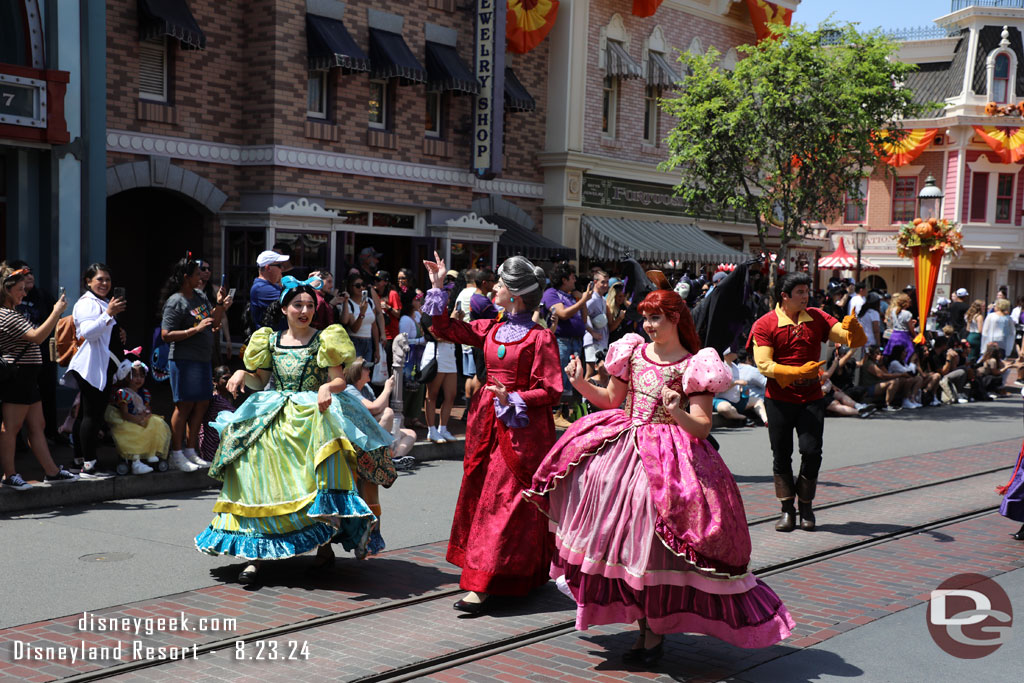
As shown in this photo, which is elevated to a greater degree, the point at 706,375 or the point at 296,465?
the point at 706,375

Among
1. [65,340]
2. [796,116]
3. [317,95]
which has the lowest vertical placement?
[65,340]

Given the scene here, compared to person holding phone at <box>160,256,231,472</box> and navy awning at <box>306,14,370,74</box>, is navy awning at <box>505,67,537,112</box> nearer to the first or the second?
navy awning at <box>306,14,370,74</box>

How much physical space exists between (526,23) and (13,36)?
976cm

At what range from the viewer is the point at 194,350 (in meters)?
9.27

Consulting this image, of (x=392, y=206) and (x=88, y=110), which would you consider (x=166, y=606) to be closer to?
(x=88, y=110)

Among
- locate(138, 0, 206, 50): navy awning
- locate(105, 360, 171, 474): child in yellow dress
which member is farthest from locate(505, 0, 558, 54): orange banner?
locate(105, 360, 171, 474): child in yellow dress

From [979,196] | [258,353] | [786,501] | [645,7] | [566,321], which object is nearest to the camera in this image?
[258,353]

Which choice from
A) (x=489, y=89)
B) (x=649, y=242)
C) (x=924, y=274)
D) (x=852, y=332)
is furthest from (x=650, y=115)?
(x=852, y=332)

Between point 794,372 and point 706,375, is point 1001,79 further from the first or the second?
point 706,375

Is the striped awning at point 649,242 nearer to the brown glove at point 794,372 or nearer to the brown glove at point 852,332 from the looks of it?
the brown glove at point 852,332

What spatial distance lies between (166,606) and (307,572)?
0.98 meters

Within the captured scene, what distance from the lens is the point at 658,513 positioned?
4.89 m

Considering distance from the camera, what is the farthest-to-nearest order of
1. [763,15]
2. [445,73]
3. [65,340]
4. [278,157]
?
1. [763,15]
2. [445,73]
3. [278,157]
4. [65,340]

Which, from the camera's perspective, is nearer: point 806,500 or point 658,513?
point 658,513
